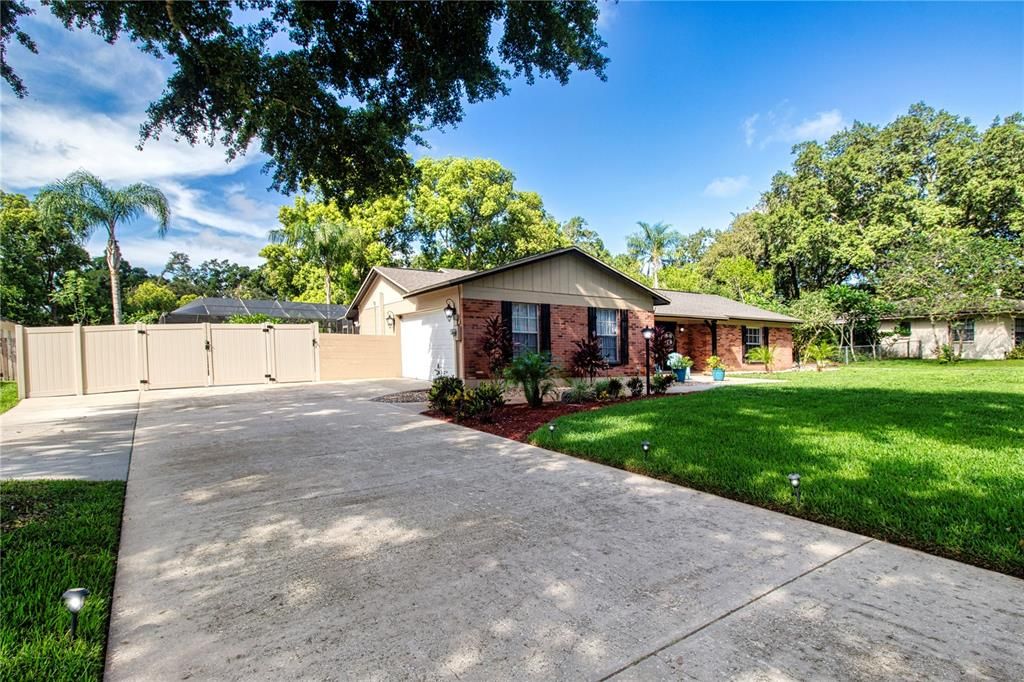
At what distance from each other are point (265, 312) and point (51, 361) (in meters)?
11.6

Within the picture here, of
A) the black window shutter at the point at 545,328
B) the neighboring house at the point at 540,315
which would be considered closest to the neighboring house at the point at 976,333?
the neighboring house at the point at 540,315

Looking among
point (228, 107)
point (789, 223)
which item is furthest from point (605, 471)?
point (789, 223)

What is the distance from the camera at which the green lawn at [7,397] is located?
10269 mm

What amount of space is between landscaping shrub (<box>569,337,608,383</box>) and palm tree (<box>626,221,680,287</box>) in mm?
23319

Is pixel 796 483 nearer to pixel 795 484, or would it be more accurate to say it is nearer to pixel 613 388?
pixel 795 484

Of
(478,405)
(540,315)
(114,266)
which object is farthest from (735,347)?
(114,266)

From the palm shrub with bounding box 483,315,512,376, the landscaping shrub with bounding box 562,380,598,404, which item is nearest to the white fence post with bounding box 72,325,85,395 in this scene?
the palm shrub with bounding box 483,315,512,376

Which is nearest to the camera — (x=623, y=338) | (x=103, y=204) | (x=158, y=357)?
(x=158, y=357)

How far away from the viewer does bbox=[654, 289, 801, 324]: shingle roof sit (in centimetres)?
1713

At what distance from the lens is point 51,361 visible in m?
12.2

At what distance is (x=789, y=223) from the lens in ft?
96.0

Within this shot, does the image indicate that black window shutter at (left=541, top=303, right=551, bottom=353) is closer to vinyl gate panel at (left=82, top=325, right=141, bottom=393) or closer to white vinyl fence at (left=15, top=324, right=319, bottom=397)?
white vinyl fence at (left=15, top=324, right=319, bottom=397)

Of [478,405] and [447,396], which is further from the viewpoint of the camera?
[447,396]

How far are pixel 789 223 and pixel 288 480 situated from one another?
32598mm
